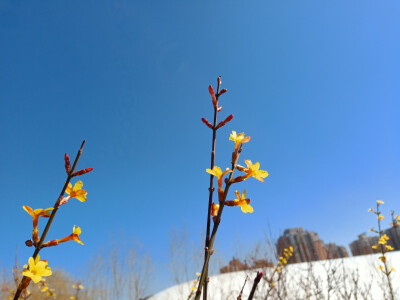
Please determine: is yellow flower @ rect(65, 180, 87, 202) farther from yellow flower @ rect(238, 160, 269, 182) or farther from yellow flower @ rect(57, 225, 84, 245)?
yellow flower @ rect(238, 160, 269, 182)

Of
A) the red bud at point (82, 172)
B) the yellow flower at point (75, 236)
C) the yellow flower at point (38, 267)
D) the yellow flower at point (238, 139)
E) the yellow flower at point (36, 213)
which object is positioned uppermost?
the yellow flower at point (238, 139)

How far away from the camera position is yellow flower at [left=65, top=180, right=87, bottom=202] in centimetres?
65

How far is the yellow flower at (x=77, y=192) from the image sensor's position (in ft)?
2.14

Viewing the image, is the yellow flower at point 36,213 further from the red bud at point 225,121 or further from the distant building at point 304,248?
the distant building at point 304,248

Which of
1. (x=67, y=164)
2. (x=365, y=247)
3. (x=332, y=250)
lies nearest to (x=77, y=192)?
(x=67, y=164)

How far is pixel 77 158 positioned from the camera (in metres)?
0.56

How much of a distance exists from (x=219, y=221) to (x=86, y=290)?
19.8ft

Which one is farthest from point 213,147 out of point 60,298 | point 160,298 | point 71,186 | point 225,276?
point 160,298

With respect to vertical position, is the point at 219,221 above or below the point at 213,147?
below

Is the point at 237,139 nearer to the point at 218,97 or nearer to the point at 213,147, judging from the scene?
the point at 213,147

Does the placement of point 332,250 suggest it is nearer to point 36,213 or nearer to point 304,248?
point 304,248

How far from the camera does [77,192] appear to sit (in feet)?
2.16

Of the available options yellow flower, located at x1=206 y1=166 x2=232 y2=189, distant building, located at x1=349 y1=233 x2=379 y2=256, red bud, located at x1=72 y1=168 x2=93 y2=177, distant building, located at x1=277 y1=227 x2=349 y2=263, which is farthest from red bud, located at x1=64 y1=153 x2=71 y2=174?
distant building, located at x1=349 y1=233 x2=379 y2=256

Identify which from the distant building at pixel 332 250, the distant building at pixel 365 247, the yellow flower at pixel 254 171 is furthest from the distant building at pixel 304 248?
the yellow flower at pixel 254 171
